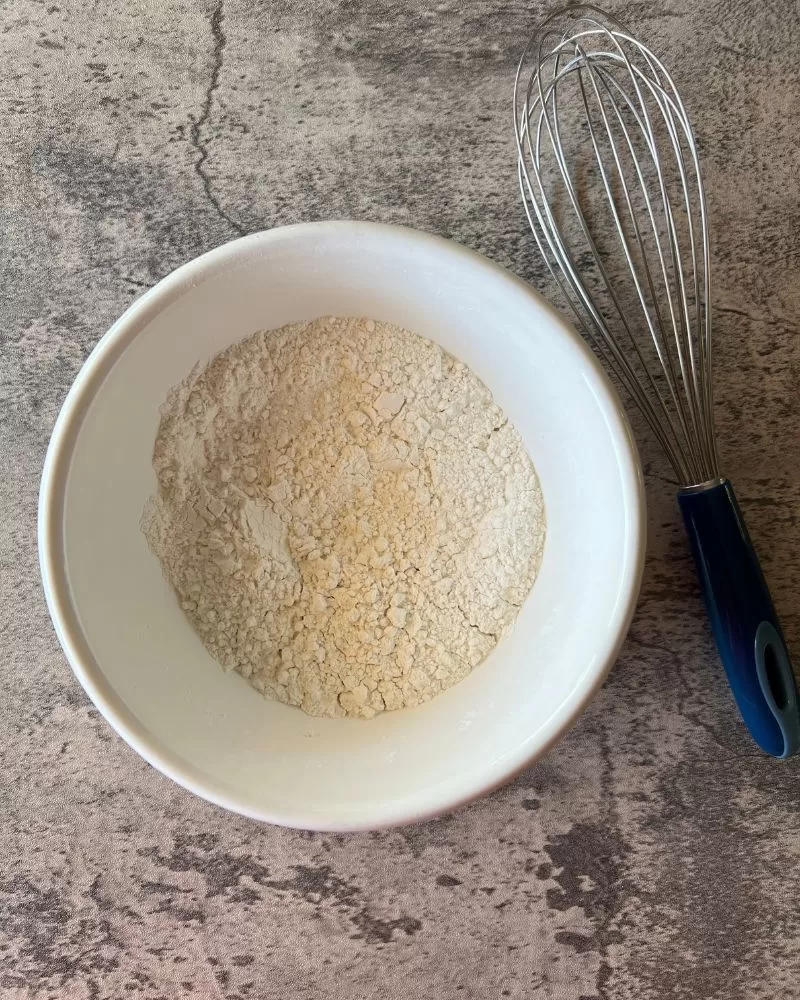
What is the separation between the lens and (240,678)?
64cm

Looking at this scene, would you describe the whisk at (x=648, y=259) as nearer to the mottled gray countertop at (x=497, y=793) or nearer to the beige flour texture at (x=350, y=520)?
the mottled gray countertop at (x=497, y=793)

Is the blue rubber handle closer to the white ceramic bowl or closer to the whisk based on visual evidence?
the whisk

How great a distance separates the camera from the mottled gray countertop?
25.7 inches

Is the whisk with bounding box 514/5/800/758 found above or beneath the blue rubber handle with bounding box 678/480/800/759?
above

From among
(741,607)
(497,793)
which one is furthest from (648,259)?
(497,793)

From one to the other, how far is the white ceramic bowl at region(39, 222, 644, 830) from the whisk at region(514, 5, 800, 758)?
0.34 feet

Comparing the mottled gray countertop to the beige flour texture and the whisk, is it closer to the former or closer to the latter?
the whisk

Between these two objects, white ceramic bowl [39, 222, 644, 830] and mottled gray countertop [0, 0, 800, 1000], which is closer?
white ceramic bowl [39, 222, 644, 830]

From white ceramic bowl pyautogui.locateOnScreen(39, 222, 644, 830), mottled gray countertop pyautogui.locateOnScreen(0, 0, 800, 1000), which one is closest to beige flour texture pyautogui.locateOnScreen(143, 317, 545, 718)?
white ceramic bowl pyautogui.locateOnScreen(39, 222, 644, 830)

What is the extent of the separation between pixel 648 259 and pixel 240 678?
535 mm

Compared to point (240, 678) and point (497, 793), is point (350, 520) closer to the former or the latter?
point (240, 678)

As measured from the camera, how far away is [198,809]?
69cm

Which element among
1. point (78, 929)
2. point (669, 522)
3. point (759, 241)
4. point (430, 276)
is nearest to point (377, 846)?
point (78, 929)

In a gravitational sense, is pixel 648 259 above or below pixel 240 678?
above
